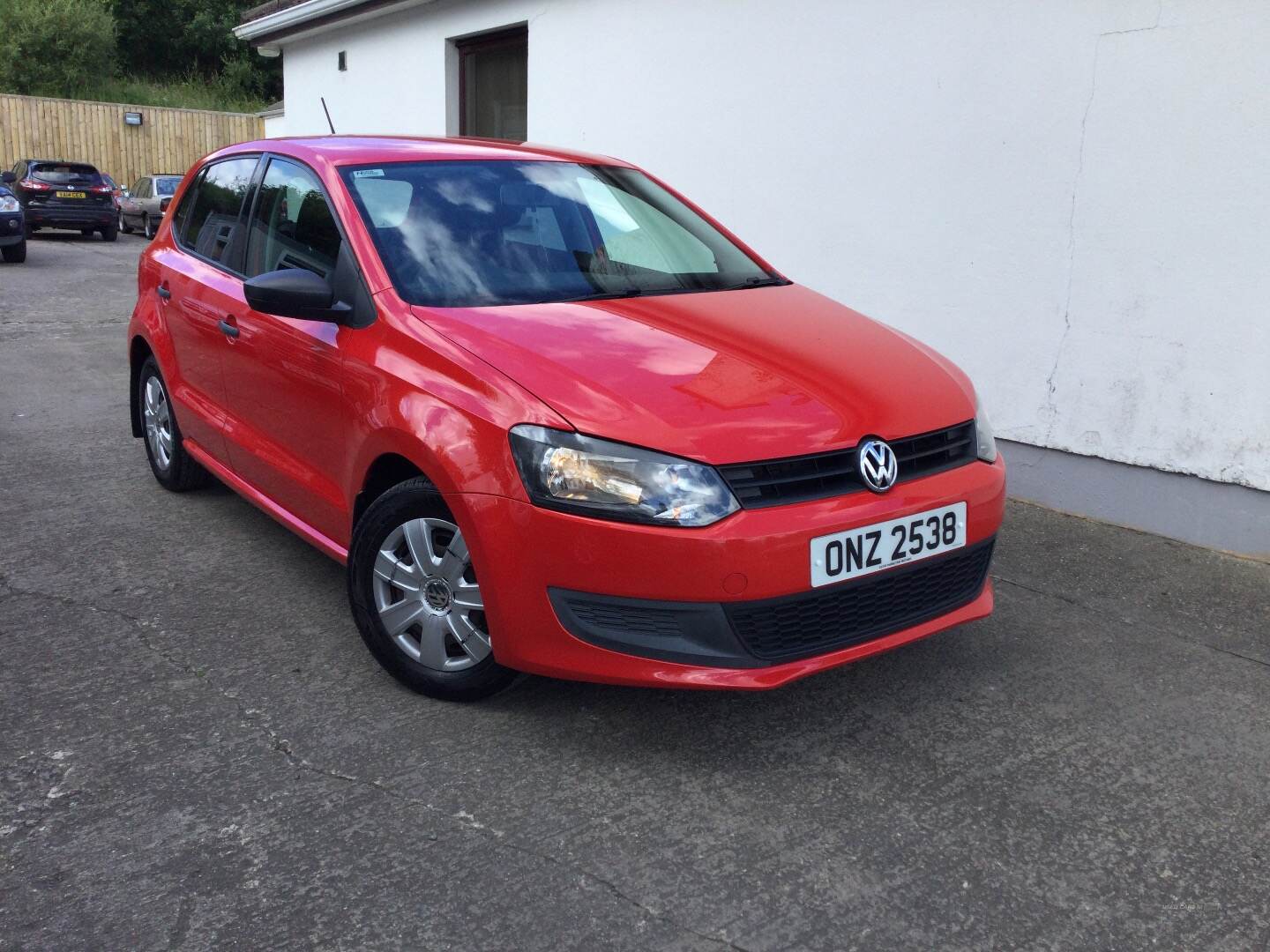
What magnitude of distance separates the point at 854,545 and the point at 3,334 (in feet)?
31.2

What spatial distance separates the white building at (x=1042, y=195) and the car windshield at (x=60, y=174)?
18163 mm

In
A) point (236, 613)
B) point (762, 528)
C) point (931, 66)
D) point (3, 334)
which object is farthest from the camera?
point (3, 334)

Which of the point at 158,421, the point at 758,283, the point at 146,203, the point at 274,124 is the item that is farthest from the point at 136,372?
the point at 146,203

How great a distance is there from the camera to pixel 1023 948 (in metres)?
2.24

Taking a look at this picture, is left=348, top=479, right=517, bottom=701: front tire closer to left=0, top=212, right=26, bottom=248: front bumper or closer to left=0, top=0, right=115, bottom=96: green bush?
left=0, top=212, right=26, bottom=248: front bumper

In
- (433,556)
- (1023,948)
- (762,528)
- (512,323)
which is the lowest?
(1023,948)

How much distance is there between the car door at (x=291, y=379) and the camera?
3.41 metres

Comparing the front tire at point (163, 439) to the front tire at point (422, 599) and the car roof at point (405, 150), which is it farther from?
the front tire at point (422, 599)

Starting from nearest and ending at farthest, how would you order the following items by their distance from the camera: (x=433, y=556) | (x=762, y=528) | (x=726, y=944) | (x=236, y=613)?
(x=726, y=944) < (x=762, y=528) < (x=433, y=556) < (x=236, y=613)

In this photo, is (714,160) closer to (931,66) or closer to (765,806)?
(931,66)

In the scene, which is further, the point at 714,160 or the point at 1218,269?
the point at 714,160

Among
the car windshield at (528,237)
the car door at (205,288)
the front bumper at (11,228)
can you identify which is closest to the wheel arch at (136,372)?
the car door at (205,288)

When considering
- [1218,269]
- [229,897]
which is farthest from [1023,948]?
[1218,269]

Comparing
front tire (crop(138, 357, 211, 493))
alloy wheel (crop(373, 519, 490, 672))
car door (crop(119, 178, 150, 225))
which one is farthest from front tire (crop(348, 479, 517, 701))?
car door (crop(119, 178, 150, 225))
